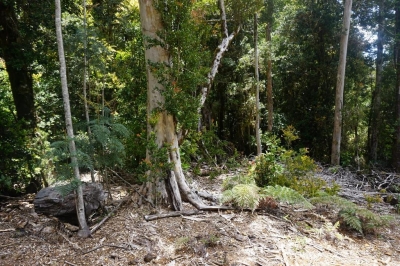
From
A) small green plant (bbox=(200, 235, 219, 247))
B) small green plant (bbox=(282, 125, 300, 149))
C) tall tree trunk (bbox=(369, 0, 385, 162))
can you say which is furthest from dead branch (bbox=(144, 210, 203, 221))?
tall tree trunk (bbox=(369, 0, 385, 162))

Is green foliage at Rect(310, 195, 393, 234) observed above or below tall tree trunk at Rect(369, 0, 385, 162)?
below

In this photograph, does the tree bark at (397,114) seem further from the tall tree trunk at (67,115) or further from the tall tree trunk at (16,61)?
the tall tree trunk at (16,61)

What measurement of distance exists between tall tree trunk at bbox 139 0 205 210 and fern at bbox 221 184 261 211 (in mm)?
553

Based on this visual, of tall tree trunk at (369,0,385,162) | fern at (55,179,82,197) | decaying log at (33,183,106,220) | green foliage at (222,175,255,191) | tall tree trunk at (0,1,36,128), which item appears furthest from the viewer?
tall tree trunk at (369,0,385,162)

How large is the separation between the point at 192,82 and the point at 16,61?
3918 mm

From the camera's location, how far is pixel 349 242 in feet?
13.9

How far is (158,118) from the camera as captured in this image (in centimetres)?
500

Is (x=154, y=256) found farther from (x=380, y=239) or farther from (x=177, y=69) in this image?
(x=380, y=239)

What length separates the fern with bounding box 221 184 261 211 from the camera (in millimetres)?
4887

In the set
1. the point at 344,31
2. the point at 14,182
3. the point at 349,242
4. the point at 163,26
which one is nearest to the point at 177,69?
the point at 163,26

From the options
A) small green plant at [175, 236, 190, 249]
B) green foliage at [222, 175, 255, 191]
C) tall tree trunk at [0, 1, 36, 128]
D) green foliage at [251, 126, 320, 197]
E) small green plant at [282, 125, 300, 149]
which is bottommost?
small green plant at [175, 236, 190, 249]

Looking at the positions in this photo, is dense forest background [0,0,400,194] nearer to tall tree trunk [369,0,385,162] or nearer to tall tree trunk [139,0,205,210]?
tall tree trunk [369,0,385,162]

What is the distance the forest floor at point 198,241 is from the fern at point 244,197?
0.57ft

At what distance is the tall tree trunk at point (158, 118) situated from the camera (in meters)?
4.86
